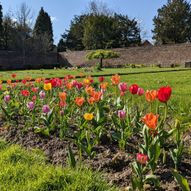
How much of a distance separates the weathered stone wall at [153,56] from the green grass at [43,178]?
3255 cm

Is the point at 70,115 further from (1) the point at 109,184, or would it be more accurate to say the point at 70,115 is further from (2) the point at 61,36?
(2) the point at 61,36

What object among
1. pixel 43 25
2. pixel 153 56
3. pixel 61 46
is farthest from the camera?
pixel 43 25

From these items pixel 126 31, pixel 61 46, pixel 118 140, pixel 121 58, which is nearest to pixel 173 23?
pixel 126 31

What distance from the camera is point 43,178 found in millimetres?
2924

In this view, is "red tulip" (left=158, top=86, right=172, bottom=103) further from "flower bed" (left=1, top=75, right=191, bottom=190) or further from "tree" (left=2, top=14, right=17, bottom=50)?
"tree" (left=2, top=14, right=17, bottom=50)

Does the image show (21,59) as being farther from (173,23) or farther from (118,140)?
(118,140)

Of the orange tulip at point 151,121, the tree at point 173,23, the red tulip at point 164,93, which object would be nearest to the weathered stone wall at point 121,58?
the tree at point 173,23

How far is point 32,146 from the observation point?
13.4 ft

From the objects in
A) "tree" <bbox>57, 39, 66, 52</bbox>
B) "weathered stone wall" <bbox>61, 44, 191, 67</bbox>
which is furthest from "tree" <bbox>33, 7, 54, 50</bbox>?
"weathered stone wall" <bbox>61, 44, 191, 67</bbox>

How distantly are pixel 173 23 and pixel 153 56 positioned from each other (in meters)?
13.5

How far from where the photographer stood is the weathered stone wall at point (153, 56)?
1406 inches

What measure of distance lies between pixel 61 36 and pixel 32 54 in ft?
53.6

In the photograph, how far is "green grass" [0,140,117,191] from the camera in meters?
2.81

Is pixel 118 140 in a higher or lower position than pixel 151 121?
lower
